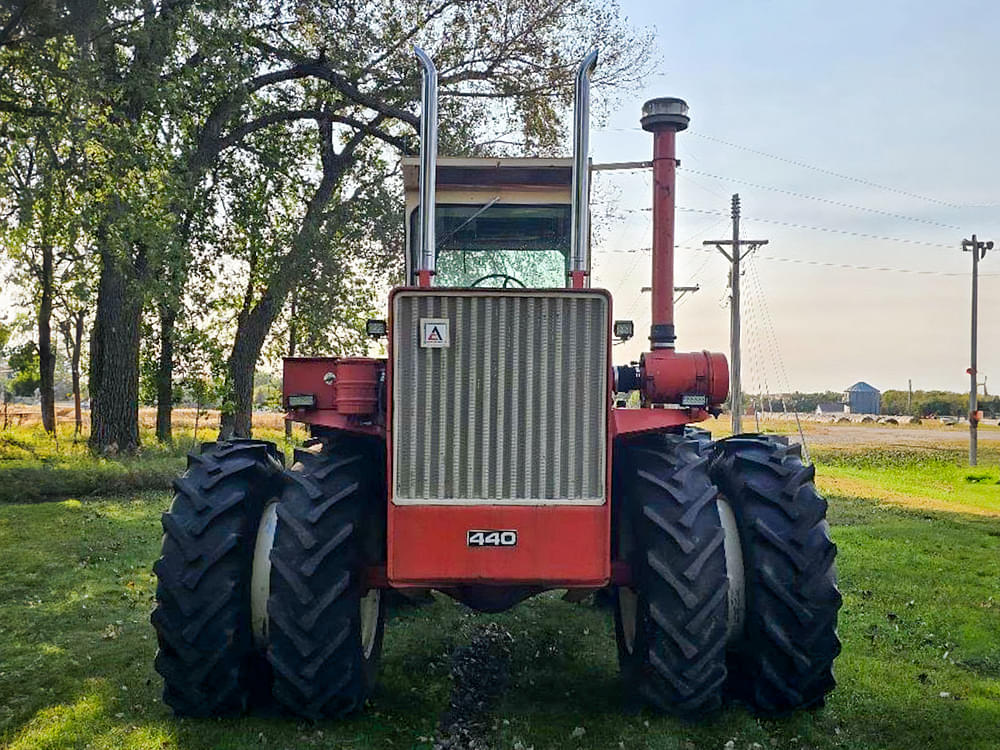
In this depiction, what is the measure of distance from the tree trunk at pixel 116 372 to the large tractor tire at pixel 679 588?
1619cm

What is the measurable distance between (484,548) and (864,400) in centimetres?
10015

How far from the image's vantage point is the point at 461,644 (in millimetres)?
6746

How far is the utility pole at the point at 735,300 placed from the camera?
1159 inches

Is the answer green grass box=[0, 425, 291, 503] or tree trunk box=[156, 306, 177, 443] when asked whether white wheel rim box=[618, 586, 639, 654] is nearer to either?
green grass box=[0, 425, 291, 503]

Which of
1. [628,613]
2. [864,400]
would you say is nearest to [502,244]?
[628,613]

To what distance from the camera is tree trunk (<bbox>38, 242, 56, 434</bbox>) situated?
2506 centimetres

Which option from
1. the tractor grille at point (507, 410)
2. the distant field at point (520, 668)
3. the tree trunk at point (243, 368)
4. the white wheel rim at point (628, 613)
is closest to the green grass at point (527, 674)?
the distant field at point (520, 668)

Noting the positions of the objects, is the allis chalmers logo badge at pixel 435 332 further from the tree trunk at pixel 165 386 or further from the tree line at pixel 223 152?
the tree trunk at pixel 165 386

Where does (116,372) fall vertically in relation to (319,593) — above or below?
above

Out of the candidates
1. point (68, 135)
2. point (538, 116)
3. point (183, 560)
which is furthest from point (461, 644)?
point (538, 116)

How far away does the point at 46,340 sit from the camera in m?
26.5

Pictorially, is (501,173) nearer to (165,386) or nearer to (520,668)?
(520,668)

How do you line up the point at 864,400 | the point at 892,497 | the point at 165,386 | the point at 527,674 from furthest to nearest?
the point at 864,400 < the point at 165,386 < the point at 892,497 < the point at 527,674

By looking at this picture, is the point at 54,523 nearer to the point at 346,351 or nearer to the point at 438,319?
the point at 438,319
